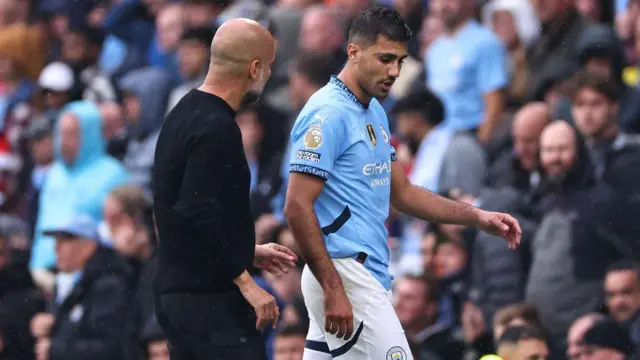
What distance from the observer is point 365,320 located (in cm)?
743

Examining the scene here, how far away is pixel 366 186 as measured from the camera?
7520mm

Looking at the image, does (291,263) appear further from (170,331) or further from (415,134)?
(415,134)

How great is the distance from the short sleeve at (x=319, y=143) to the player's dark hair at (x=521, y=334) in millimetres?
3372

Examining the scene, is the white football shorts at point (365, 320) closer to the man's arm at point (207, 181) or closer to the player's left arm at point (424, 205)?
the player's left arm at point (424, 205)

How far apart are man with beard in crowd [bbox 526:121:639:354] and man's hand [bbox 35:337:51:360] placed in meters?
4.14

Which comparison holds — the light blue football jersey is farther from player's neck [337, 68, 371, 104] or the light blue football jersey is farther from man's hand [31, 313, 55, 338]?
man's hand [31, 313, 55, 338]

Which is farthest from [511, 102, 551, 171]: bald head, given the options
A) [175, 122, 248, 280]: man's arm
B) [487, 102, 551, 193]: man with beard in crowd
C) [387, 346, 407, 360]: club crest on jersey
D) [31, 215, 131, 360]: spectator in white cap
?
[175, 122, 248, 280]: man's arm

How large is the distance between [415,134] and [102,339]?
317 centimetres

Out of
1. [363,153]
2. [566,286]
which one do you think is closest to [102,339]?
[566,286]

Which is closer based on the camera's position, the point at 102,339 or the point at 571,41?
the point at 102,339

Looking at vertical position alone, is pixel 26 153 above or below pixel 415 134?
below

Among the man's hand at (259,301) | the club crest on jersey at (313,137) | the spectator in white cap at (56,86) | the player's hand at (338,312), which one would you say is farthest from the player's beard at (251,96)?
the spectator in white cap at (56,86)

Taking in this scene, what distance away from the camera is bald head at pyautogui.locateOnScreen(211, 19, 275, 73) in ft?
23.2

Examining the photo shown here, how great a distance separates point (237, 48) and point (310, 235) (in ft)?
3.05
